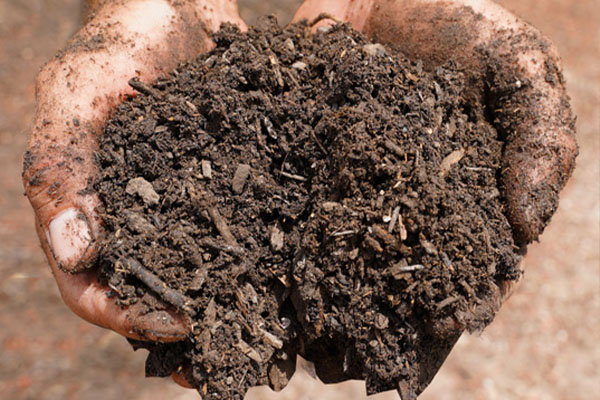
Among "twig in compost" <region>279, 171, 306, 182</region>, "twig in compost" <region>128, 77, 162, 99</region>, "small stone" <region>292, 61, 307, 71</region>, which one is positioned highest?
"small stone" <region>292, 61, 307, 71</region>

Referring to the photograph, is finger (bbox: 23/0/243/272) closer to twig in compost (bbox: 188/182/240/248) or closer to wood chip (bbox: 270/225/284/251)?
twig in compost (bbox: 188/182/240/248)

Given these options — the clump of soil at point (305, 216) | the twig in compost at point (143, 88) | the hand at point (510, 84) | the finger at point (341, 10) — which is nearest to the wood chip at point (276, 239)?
the clump of soil at point (305, 216)

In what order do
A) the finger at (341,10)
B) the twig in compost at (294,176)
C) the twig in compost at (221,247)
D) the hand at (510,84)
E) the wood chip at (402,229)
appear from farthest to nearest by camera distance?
1. the finger at (341,10)
2. the hand at (510,84)
3. the twig in compost at (294,176)
4. the twig in compost at (221,247)
5. the wood chip at (402,229)

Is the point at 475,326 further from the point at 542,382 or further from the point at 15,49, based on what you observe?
the point at 15,49

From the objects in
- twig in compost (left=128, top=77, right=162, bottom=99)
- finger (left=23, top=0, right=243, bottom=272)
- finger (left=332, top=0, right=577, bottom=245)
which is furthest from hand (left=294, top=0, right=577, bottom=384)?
twig in compost (left=128, top=77, right=162, bottom=99)

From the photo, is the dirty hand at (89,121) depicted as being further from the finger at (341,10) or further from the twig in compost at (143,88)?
the finger at (341,10)

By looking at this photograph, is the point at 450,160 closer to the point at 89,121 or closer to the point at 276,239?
the point at 276,239

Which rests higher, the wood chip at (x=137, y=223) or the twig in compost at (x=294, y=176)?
the twig in compost at (x=294, y=176)
